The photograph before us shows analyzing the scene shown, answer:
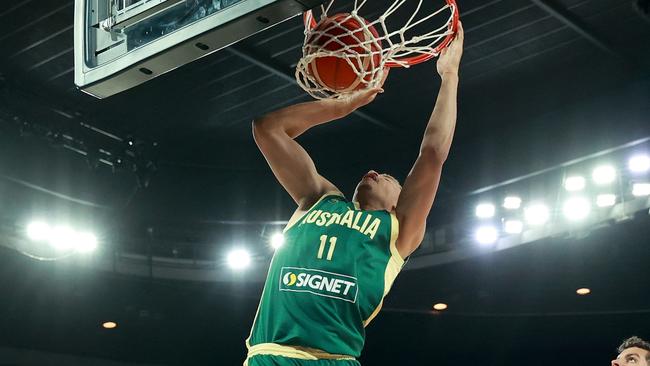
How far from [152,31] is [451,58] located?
112 centimetres

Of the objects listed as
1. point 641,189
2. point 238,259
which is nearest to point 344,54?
point 641,189

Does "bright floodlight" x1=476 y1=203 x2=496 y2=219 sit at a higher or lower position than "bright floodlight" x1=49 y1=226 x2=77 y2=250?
lower

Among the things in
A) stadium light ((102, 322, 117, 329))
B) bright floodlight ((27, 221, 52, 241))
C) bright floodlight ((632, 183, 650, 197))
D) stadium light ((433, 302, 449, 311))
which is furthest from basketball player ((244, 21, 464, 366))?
stadium light ((102, 322, 117, 329))

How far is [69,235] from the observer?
1015 cm

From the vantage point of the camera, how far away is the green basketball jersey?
3127 millimetres

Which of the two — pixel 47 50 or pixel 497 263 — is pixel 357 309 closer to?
pixel 47 50

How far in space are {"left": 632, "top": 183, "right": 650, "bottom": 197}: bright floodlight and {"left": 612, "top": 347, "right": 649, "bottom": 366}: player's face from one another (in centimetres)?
494

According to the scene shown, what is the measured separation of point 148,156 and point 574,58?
4.64 metres

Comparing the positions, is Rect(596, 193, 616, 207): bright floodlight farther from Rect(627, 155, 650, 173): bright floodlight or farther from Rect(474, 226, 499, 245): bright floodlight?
Rect(474, 226, 499, 245): bright floodlight

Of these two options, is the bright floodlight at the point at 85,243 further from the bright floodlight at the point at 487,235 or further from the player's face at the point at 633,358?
the player's face at the point at 633,358

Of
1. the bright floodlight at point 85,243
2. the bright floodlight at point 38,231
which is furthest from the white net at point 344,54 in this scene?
the bright floodlight at point 85,243

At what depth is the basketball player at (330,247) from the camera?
313cm

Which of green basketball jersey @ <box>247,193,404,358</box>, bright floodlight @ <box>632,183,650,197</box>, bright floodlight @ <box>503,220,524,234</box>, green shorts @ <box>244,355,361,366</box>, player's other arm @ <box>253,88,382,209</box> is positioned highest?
bright floodlight @ <box>503,220,524,234</box>

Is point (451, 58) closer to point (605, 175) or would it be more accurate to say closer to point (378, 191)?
point (378, 191)
